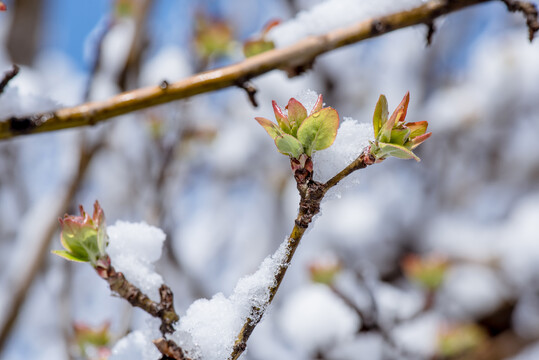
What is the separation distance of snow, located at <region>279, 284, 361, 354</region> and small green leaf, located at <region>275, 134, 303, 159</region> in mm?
1119

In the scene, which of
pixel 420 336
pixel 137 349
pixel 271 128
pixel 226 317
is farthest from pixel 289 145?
pixel 420 336

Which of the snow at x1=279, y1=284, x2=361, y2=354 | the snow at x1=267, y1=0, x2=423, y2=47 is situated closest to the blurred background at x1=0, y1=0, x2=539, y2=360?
the snow at x1=279, y1=284, x2=361, y2=354

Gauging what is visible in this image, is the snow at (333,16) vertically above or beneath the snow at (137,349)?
above

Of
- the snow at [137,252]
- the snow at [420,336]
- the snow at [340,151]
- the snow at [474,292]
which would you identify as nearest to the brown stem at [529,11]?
the snow at [340,151]

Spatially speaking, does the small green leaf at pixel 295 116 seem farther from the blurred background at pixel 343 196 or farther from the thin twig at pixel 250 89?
the blurred background at pixel 343 196

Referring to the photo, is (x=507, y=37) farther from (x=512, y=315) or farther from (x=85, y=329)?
(x=85, y=329)

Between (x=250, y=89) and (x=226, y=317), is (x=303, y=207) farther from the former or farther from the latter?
(x=250, y=89)

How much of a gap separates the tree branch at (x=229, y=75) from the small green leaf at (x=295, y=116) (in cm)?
19

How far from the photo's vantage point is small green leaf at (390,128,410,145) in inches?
16.0

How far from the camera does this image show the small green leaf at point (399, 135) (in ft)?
1.33

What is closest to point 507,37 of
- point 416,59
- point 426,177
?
point 416,59

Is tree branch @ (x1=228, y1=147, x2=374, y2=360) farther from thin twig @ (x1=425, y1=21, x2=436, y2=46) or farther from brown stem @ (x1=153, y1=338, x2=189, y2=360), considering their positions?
thin twig @ (x1=425, y1=21, x2=436, y2=46)

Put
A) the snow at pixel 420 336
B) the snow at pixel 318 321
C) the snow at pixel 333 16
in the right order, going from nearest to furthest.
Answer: the snow at pixel 333 16 → the snow at pixel 420 336 → the snow at pixel 318 321

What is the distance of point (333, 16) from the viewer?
2.13 feet
